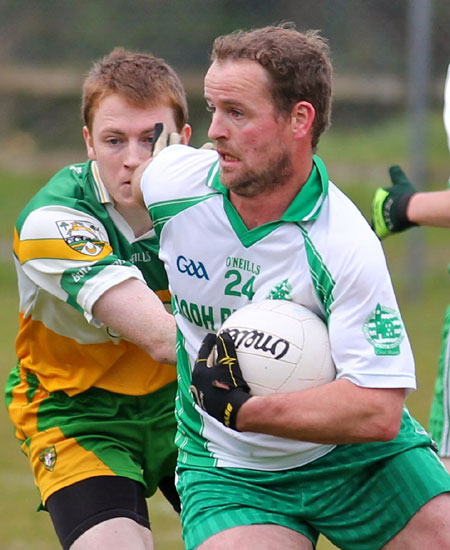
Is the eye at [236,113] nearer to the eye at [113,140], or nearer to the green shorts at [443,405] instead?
the eye at [113,140]

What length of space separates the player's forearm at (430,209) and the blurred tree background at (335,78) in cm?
594

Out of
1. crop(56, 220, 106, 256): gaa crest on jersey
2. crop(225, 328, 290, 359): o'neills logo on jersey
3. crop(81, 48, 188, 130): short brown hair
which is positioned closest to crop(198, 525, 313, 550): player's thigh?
crop(225, 328, 290, 359): o'neills logo on jersey

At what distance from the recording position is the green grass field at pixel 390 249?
8.71 meters

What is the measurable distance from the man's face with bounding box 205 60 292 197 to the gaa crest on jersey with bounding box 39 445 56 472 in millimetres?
1277

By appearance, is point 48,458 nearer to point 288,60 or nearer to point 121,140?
point 121,140

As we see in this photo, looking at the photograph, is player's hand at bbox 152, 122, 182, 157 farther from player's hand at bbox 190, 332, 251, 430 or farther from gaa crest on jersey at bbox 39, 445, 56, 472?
gaa crest on jersey at bbox 39, 445, 56, 472

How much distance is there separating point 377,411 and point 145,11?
9772 mm

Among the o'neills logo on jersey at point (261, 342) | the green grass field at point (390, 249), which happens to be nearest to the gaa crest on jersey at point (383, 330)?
the o'neills logo on jersey at point (261, 342)

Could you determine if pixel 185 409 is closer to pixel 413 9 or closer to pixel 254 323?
pixel 254 323

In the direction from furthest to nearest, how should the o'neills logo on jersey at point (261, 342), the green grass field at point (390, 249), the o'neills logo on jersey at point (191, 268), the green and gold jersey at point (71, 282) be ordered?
the green grass field at point (390, 249) → the green and gold jersey at point (71, 282) → the o'neills logo on jersey at point (191, 268) → the o'neills logo on jersey at point (261, 342)

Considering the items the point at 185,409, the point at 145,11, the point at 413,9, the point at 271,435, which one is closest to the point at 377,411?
the point at 271,435

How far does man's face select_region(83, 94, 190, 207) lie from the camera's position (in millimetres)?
4000

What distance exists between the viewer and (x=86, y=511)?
381cm

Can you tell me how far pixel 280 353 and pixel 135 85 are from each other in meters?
1.31
